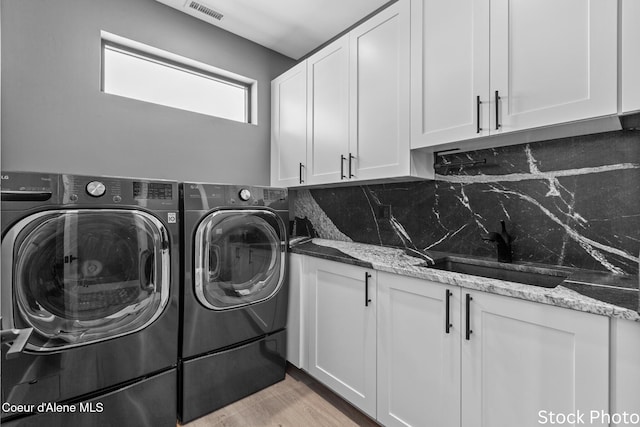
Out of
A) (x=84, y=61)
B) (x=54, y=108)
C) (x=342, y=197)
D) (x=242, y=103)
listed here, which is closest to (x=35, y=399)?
(x=54, y=108)

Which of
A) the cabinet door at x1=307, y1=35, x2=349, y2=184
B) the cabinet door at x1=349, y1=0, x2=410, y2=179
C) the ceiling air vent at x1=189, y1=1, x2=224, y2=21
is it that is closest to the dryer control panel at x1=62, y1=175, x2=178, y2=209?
the cabinet door at x1=307, y1=35, x2=349, y2=184

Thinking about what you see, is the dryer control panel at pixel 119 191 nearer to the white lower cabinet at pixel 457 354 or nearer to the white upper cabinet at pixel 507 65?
the white lower cabinet at pixel 457 354

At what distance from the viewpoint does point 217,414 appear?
1839mm

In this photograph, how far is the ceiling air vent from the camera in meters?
2.29

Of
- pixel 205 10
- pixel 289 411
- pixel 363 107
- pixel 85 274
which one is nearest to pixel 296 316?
pixel 289 411

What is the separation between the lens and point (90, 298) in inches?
57.7

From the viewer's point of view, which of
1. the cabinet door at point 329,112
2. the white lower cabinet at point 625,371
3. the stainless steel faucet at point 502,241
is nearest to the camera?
the white lower cabinet at point 625,371

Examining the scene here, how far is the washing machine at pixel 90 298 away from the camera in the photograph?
1293 mm

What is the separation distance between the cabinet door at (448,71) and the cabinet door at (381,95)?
76mm

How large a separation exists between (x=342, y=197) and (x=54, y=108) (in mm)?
2074

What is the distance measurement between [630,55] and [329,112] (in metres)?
1.56

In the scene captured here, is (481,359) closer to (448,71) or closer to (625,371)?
(625,371)

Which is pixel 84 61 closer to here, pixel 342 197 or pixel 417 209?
pixel 342 197

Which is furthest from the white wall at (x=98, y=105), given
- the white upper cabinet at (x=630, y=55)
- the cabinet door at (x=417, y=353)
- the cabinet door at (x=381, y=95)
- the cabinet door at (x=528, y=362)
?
the white upper cabinet at (x=630, y=55)
